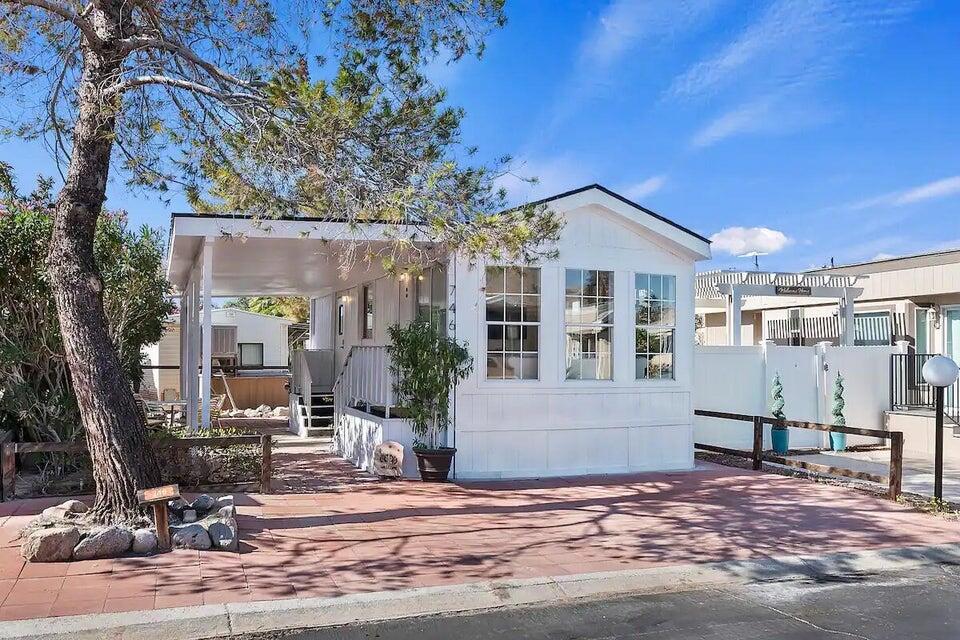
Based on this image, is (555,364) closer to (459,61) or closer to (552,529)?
(552,529)

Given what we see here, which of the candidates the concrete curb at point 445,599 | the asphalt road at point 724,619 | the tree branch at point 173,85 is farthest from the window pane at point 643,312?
the tree branch at point 173,85

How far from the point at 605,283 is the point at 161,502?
6604 millimetres

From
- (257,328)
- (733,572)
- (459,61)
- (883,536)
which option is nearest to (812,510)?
(883,536)

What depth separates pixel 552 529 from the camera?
7.73 meters

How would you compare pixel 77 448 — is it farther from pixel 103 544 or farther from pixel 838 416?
pixel 838 416

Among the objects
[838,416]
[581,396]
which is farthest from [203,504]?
[838,416]

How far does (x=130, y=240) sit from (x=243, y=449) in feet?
12.9

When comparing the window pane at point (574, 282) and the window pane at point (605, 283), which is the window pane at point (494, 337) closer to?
the window pane at point (574, 282)

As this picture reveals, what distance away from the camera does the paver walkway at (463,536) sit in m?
5.67

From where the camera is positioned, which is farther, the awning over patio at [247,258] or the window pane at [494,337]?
the window pane at [494,337]

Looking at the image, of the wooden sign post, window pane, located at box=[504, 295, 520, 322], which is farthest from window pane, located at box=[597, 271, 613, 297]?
the wooden sign post

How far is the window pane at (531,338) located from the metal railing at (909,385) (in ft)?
26.4

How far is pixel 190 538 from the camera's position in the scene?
6527 millimetres

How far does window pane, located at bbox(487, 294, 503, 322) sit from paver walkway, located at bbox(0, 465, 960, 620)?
2.11m
